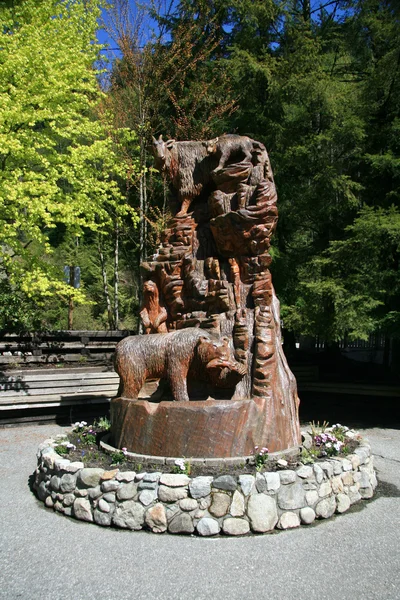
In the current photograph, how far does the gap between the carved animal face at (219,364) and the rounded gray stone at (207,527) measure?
1.46 meters

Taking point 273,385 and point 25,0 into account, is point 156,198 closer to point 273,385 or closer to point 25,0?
point 25,0

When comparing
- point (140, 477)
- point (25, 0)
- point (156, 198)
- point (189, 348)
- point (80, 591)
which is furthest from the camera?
point (156, 198)

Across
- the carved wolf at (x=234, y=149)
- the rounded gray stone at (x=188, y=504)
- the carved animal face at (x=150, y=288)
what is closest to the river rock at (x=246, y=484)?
the rounded gray stone at (x=188, y=504)

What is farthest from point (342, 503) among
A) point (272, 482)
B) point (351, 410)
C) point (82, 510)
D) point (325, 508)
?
point (351, 410)

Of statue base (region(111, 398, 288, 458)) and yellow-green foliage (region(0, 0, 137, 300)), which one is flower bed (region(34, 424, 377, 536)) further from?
yellow-green foliage (region(0, 0, 137, 300))

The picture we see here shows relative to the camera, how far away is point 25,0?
1048cm

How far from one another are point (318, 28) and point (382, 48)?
2421mm

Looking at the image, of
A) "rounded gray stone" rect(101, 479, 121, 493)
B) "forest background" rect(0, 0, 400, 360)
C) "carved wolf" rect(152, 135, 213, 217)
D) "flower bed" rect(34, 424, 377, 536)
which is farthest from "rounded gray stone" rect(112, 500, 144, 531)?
"forest background" rect(0, 0, 400, 360)

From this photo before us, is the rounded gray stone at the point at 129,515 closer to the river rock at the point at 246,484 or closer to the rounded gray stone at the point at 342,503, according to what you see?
the river rock at the point at 246,484

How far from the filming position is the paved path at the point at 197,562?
3271 millimetres

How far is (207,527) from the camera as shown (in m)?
4.18

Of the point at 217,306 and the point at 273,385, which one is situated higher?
the point at 217,306

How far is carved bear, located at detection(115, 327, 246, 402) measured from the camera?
516 cm

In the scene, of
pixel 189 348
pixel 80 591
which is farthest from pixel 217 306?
pixel 80 591
